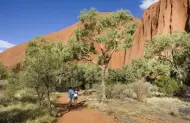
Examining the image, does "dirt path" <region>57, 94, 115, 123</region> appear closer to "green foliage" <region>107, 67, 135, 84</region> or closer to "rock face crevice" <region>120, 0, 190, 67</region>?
"green foliage" <region>107, 67, 135, 84</region>

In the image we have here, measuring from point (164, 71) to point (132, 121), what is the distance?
23202 millimetres

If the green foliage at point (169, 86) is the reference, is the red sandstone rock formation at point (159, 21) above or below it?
above

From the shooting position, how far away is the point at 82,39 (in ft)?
84.7

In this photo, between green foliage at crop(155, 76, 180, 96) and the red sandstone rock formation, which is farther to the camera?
the red sandstone rock formation

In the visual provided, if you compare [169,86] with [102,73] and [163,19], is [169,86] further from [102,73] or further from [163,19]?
[163,19]

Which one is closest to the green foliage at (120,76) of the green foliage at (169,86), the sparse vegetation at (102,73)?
the sparse vegetation at (102,73)

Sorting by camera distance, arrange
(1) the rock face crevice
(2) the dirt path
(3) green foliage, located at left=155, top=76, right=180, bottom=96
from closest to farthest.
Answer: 1. (2) the dirt path
2. (3) green foliage, located at left=155, top=76, right=180, bottom=96
3. (1) the rock face crevice

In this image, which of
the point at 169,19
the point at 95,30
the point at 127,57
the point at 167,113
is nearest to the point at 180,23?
the point at 169,19

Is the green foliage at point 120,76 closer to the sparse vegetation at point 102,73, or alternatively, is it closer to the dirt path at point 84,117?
the sparse vegetation at point 102,73

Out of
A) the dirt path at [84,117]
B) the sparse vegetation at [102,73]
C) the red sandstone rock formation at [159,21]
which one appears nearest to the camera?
the dirt path at [84,117]

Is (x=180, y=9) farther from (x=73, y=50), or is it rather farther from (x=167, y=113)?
(x=167, y=113)

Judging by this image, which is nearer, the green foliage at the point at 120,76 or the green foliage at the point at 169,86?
the green foliage at the point at 169,86

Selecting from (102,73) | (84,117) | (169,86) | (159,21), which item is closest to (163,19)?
(159,21)

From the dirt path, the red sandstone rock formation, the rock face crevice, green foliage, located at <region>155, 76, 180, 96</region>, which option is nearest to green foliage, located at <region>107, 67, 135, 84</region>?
green foliage, located at <region>155, 76, 180, 96</region>
